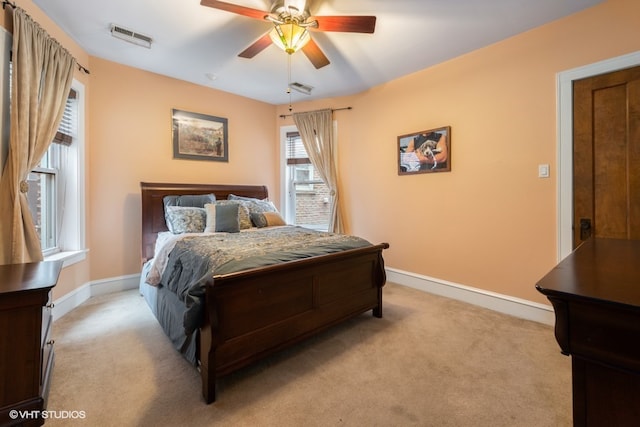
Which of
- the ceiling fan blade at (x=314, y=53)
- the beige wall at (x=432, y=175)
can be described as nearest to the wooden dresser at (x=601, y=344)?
the beige wall at (x=432, y=175)

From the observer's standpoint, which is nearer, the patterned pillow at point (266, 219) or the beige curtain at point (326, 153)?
the patterned pillow at point (266, 219)

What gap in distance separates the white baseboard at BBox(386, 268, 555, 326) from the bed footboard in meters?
1.23

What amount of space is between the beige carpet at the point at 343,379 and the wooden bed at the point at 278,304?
0.17 m

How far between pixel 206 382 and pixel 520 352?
2199mm

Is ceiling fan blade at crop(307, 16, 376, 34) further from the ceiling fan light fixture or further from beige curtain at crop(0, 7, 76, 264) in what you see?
beige curtain at crop(0, 7, 76, 264)

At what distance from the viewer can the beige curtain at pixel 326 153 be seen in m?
4.28

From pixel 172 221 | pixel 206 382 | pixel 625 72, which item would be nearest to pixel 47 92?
pixel 172 221

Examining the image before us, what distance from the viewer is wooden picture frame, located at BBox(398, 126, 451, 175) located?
3213 mm

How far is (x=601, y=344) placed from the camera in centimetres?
73

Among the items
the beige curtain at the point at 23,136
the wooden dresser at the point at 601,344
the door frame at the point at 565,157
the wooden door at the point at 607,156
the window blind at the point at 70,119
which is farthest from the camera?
the window blind at the point at 70,119

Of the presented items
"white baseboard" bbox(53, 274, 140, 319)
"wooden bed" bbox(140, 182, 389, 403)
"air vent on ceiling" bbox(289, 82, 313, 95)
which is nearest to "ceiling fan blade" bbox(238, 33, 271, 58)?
"air vent on ceiling" bbox(289, 82, 313, 95)

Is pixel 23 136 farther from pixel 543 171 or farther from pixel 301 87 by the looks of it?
pixel 543 171

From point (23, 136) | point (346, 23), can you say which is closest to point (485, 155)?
point (346, 23)

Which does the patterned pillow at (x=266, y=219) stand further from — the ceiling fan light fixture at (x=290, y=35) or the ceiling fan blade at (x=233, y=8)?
the ceiling fan blade at (x=233, y=8)
